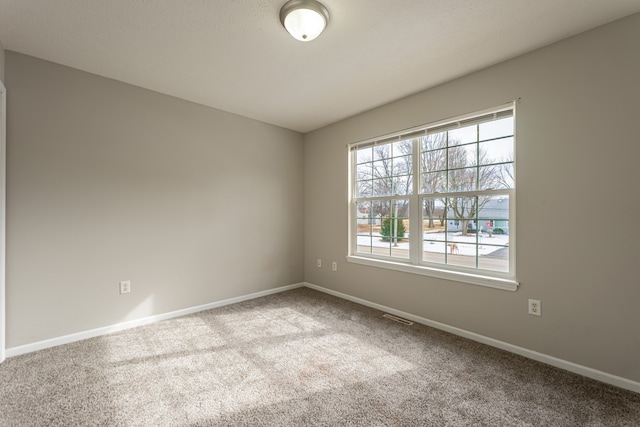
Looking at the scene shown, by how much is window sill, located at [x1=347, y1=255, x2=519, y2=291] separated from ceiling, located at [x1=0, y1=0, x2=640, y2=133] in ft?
5.98

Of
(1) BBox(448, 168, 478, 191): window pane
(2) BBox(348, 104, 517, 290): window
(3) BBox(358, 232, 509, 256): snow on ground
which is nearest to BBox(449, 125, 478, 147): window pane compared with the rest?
(2) BBox(348, 104, 517, 290): window

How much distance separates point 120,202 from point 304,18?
234 centimetres

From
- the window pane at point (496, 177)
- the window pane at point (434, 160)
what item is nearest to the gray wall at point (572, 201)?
the window pane at point (496, 177)

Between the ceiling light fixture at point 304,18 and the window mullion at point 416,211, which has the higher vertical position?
the ceiling light fixture at point 304,18

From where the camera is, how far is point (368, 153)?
3551mm

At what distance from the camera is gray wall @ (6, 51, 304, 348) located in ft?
7.45

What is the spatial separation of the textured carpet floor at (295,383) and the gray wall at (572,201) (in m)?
0.25

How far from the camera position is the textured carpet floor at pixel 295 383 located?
1.56 m

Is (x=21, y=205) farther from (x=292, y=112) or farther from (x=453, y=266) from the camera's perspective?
(x=453, y=266)

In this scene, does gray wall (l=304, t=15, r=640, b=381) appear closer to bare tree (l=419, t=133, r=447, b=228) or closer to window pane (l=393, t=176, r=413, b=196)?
bare tree (l=419, t=133, r=447, b=228)

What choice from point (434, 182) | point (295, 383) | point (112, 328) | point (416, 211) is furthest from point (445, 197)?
point (112, 328)

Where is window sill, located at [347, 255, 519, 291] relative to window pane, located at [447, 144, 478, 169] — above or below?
below

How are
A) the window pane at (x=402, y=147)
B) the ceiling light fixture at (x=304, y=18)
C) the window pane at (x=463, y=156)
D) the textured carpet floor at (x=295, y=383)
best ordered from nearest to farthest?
the textured carpet floor at (x=295, y=383)
the ceiling light fixture at (x=304, y=18)
the window pane at (x=463, y=156)
the window pane at (x=402, y=147)

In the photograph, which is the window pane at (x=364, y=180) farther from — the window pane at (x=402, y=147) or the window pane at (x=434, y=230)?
the window pane at (x=434, y=230)
